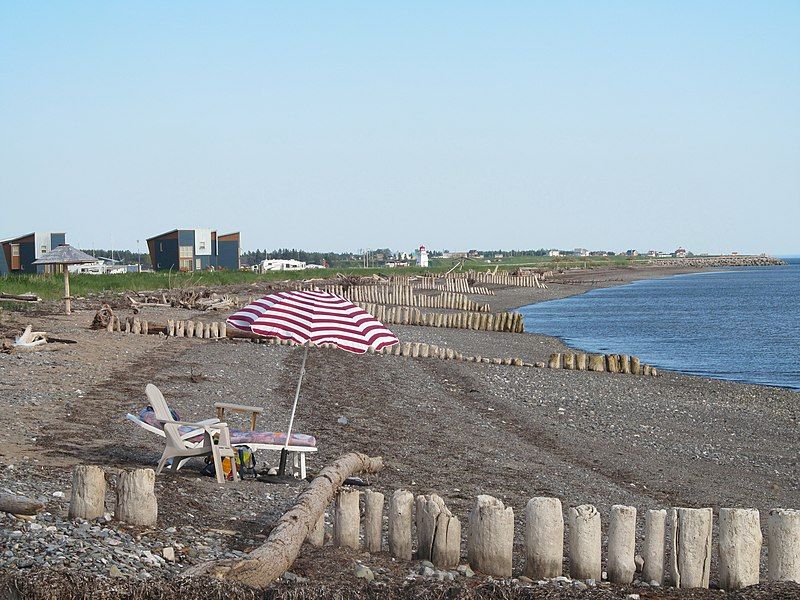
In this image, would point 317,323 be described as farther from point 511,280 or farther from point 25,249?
point 511,280

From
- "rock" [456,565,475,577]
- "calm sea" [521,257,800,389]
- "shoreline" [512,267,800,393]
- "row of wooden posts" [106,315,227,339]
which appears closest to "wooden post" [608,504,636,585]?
"rock" [456,565,475,577]

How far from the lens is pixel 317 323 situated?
391 inches

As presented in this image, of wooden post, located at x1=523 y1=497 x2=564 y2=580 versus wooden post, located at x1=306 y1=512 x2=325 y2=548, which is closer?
wooden post, located at x1=523 y1=497 x2=564 y2=580

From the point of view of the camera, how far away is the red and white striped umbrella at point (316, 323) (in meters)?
9.88

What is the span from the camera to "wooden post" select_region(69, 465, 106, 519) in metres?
7.35

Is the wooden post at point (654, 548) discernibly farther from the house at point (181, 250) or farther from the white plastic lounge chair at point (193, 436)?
the house at point (181, 250)

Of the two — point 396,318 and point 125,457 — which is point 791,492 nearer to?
point 125,457

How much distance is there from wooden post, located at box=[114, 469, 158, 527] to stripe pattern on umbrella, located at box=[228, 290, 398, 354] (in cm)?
270

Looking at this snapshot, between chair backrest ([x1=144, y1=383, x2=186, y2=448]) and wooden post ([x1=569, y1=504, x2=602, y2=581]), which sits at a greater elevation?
chair backrest ([x1=144, y1=383, x2=186, y2=448])

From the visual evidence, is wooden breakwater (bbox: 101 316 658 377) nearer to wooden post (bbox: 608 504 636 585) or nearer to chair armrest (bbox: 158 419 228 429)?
chair armrest (bbox: 158 419 228 429)

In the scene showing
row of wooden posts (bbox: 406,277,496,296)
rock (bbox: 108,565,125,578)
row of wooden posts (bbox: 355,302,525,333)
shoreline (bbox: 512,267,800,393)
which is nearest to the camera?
rock (bbox: 108,565,125,578)

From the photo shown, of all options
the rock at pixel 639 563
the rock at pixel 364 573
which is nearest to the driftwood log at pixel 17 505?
the rock at pixel 364 573

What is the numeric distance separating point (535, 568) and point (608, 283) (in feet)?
373

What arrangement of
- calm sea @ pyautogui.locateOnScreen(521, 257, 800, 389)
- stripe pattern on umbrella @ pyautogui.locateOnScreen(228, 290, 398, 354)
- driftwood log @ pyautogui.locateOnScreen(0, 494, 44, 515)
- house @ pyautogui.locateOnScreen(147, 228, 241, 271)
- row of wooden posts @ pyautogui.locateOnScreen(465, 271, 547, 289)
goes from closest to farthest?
driftwood log @ pyautogui.locateOnScreen(0, 494, 44, 515) → stripe pattern on umbrella @ pyautogui.locateOnScreen(228, 290, 398, 354) → calm sea @ pyautogui.locateOnScreen(521, 257, 800, 389) → house @ pyautogui.locateOnScreen(147, 228, 241, 271) → row of wooden posts @ pyautogui.locateOnScreen(465, 271, 547, 289)
